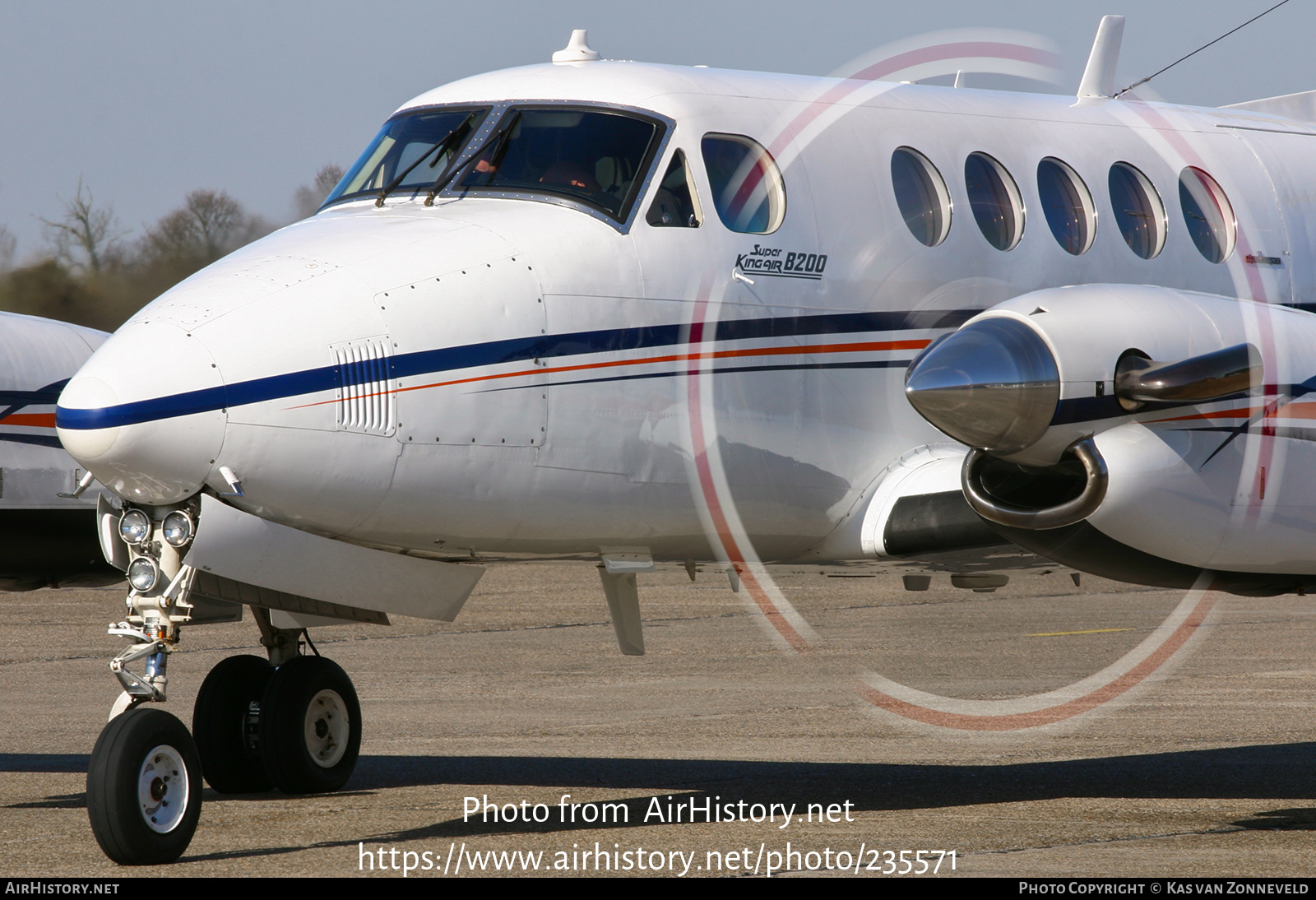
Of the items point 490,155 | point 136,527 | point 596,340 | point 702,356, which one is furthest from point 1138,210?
point 136,527

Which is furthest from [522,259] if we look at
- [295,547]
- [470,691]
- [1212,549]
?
[470,691]

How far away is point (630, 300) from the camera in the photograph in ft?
26.8

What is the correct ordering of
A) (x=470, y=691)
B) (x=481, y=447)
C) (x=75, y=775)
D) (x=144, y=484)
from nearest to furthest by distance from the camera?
(x=144, y=484) → (x=481, y=447) → (x=75, y=775) → (x=470, y=691)

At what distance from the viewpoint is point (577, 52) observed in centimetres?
920

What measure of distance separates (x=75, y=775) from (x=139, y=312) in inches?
190

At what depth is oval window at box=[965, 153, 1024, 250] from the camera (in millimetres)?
9430

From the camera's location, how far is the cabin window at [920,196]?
30.0ft

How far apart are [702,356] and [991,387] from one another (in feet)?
4.96

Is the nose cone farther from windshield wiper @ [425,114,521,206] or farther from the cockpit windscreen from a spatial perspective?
the cockpit windscreen

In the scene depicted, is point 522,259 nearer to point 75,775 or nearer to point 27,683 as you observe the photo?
point 75,775

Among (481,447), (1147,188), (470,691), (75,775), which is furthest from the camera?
(470,691)

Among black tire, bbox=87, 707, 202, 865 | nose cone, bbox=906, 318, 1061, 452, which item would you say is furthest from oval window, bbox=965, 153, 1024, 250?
black tire, bbox=87, 707, 202, 865

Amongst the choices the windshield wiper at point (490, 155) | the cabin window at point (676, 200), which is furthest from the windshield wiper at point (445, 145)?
the cabin window at point (676, 200)

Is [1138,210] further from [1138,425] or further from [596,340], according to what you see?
[596,340]
